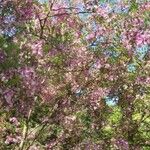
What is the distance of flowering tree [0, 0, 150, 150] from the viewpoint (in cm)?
1108

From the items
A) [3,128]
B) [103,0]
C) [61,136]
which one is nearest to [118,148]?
[61,136]

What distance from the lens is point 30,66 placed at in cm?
1070

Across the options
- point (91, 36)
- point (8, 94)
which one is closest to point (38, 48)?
point (8, 94)

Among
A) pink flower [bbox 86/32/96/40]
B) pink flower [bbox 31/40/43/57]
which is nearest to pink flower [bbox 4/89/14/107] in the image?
pink flower [bbox 31/40/43/57]

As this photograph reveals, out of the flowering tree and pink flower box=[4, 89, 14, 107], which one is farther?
the flowering tree

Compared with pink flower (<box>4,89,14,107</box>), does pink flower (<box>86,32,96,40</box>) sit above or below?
above

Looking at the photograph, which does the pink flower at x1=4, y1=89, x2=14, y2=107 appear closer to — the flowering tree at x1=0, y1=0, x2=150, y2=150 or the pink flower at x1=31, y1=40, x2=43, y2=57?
the flowering tree at x1=0, y1=0, x2=150, y2=150

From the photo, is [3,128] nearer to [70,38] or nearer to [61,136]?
[61,136]

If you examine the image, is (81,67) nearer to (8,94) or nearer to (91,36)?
(91,36)

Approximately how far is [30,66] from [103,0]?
10.0 ft

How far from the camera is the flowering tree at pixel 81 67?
11.1 m

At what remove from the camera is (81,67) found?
13.3 metres

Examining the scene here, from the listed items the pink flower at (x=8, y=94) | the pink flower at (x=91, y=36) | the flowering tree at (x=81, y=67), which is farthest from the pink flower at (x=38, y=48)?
the pink flower at (x=91, y=36)

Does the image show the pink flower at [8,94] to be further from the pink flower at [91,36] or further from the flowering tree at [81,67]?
the pink flower at [91,36]
